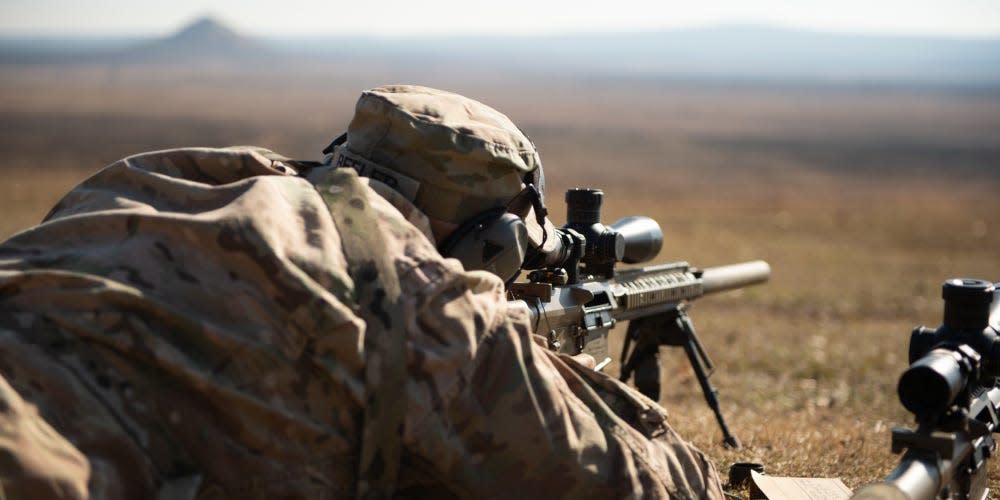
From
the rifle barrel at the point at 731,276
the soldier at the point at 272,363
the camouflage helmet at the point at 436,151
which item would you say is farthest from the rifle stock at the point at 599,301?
the soldier at the point at 272,363

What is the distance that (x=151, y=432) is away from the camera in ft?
8.91

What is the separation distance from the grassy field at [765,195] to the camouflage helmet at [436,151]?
2.29 meters

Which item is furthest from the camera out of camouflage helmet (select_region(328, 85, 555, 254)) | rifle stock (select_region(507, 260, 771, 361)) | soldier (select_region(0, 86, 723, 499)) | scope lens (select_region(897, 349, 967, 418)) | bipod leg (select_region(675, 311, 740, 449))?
bipod leg (select_region(675, 311, 740, 449))

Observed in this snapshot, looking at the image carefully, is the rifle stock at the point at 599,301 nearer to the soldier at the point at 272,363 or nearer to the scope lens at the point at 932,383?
the soldier at the point at 272,363

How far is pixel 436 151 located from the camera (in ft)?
11.6

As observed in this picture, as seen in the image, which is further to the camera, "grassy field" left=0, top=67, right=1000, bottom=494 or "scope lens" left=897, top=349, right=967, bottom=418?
"grassy field" left=0, top=67, right=1000, bottom=494

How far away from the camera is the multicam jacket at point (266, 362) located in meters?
2.69

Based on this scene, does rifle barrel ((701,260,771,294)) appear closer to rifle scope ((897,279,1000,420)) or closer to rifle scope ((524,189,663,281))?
rifle scope ((524,189,663,281))

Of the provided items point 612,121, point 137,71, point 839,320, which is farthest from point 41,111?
point 137,71

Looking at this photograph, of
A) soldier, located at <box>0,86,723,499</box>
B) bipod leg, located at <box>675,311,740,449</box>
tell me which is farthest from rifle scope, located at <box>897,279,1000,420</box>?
bipod leg, located at <box>675,311,740,449</box>

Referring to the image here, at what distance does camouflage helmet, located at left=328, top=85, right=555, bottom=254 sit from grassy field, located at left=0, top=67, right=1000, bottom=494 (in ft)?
7.52

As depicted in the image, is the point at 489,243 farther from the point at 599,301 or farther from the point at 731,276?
the point at 731,276

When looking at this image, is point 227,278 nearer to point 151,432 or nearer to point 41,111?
point 151,432

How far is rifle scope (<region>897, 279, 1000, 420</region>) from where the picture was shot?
328 centimetres
